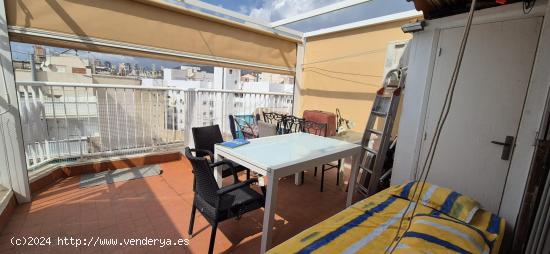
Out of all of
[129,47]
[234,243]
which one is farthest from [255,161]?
[129,47]

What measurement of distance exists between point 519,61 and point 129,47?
14.1 feet

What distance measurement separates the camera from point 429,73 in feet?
8.14

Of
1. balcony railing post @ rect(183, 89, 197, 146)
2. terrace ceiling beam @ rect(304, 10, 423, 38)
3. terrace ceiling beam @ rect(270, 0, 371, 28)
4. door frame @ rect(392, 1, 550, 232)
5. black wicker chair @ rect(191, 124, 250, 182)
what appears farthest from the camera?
balcony railing post @ rect(183, 89, 197, 146)

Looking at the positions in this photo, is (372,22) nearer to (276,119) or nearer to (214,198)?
(276,119)

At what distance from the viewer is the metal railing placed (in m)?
2.94

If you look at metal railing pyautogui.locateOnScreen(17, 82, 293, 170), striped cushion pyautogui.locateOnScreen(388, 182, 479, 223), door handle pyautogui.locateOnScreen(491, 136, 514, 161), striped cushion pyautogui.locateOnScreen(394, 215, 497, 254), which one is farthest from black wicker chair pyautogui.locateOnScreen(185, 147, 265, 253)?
metal railing pyautogui.locateOnScreen(17, 82, 293, 170)

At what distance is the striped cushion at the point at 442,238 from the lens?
1283 millimetres

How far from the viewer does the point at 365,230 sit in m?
1.60

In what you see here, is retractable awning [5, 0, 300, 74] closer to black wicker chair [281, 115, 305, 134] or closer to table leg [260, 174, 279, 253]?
black wicker chair [281, 115, 305, 134]

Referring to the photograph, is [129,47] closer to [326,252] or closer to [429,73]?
[326,252]

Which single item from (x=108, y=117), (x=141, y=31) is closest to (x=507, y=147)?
(x=141, y=31)

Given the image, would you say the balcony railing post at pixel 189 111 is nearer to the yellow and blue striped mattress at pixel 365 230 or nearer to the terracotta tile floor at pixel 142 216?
the terracotta tile floor at pixel 142 216

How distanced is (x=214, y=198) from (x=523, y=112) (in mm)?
2531

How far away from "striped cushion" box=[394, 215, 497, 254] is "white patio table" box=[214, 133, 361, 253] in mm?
894
